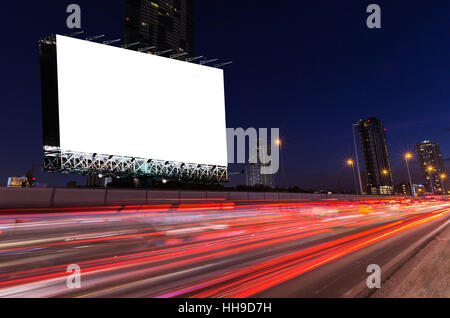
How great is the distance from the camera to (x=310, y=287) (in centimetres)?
361

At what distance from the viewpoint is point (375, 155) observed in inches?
5536

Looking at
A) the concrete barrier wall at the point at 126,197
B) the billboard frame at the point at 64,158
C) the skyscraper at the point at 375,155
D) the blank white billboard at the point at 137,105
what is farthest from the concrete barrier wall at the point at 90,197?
the skyscraper at the point at 375,155

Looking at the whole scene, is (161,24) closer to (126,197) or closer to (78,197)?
(126,197)

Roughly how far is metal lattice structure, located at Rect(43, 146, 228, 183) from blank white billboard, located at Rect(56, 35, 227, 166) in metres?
3.25

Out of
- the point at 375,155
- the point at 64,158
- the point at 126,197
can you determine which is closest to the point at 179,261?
the point at 126,197

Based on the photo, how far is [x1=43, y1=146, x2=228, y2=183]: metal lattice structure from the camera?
36688mm

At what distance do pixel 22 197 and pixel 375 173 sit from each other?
171 m

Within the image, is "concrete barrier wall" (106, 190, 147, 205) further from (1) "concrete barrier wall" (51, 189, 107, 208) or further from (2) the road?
(2) the road

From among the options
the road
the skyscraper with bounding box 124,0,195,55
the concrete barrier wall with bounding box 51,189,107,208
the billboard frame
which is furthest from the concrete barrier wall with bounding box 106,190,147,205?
the skyscraper with bounding box 124,0,195,55

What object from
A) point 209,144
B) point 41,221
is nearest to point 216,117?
point 209,144

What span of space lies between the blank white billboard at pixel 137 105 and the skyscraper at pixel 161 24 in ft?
184

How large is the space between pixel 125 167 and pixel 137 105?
11.1 m

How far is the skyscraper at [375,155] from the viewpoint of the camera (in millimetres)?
129125
